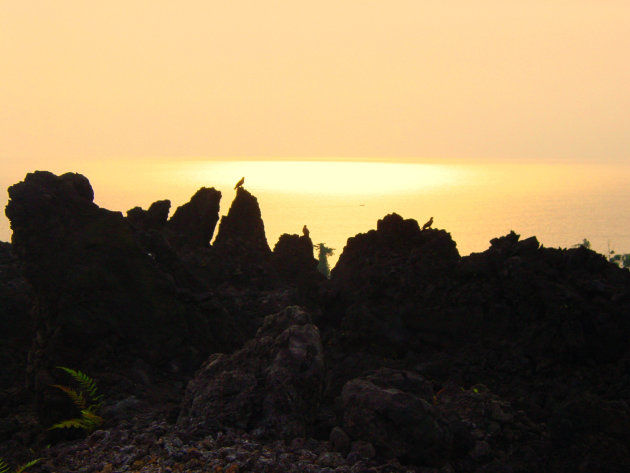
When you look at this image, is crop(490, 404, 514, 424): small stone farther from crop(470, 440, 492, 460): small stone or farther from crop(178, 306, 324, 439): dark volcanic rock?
crop(178, 306, 324, 439): dark volcanic rock

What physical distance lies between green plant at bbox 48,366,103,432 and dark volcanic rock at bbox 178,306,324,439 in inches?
105

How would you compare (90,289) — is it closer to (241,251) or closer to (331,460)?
(331,460)

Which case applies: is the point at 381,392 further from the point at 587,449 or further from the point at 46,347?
the point at 46,347

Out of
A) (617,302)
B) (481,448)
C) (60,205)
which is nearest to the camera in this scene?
(481,448)

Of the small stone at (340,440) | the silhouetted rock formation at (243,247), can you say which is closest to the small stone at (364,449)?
the small stone at (340,440)

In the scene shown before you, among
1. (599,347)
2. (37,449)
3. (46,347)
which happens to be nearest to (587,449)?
(599,347)

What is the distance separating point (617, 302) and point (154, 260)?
15.2 meters

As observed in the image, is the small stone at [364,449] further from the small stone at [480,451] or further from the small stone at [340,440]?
the small stone at [480,451]

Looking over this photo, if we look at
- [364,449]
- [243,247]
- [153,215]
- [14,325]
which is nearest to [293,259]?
[243,247]

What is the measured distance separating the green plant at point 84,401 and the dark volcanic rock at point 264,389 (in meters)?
2.66

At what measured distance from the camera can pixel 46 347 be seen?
777 inches

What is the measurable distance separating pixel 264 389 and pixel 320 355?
161 cm

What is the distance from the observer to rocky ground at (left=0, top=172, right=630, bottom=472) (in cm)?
1412

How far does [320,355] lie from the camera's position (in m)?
16.3
